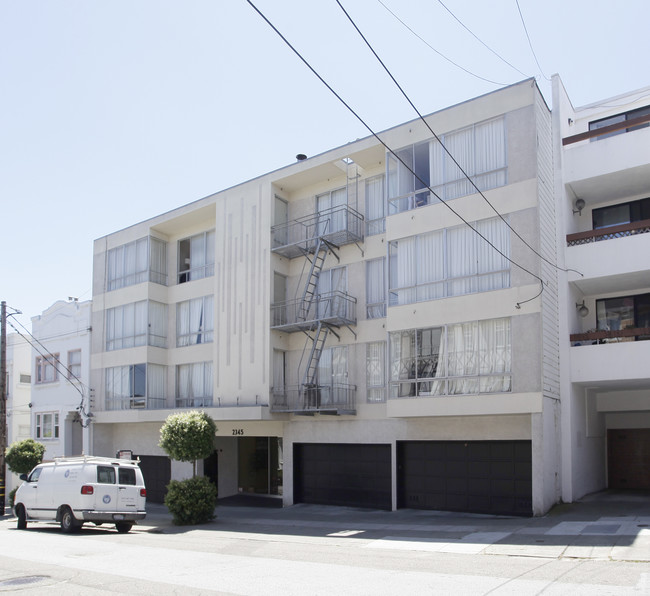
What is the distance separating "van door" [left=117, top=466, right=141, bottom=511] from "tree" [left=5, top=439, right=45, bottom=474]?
11750 millimetres

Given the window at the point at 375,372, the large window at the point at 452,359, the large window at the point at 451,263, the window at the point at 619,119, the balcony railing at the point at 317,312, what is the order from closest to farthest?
the large window at the point at 452,359, the large window at the point at 451,263, the window at the point at 375,372, the window at the point at 619,119, the balcony railing at the point at 317,312

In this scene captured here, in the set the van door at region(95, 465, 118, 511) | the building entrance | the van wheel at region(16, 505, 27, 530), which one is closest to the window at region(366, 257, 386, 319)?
the building entrance

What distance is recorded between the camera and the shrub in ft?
64.6

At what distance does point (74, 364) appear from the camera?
1256 inches

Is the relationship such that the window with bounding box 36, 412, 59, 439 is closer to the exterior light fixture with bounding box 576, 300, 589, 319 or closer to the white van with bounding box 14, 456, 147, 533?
the white van with bounding box 14, 456, 147, 533

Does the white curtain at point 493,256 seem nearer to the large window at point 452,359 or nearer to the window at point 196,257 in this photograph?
the large window at point 452,359

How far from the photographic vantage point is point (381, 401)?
21.6 meters

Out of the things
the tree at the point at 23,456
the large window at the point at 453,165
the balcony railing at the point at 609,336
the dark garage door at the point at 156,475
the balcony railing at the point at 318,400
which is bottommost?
the dark garage door at the point at 156,475

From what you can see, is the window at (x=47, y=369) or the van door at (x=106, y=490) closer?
the van door at (x=106, y=490)

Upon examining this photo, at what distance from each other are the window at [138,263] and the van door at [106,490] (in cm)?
1198

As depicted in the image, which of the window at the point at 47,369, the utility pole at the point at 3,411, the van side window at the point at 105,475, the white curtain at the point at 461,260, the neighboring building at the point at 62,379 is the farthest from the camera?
the window at the point at 47,369

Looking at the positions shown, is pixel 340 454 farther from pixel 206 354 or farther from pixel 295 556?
pixel 295 556

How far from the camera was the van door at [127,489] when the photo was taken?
18.3 m

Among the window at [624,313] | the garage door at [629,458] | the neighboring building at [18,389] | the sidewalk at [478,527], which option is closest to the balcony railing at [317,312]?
the sidewalk at [478,527]
